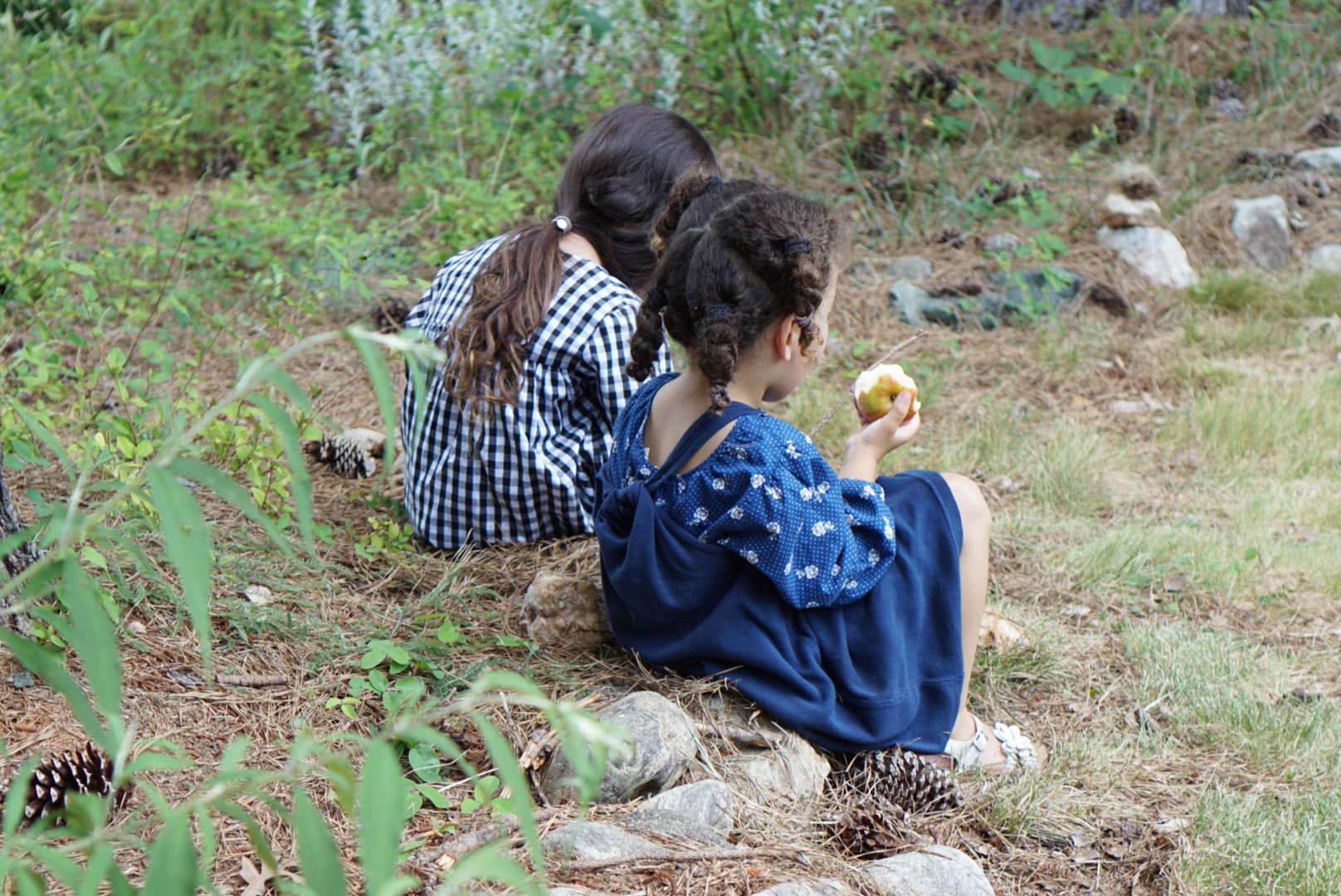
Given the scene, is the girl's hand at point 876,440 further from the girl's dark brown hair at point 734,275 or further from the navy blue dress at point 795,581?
the girl's dark brown hair at point 734,275

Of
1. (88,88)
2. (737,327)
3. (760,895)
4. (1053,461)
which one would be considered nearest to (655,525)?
(737,327)

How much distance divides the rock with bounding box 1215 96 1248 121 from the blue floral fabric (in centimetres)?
529

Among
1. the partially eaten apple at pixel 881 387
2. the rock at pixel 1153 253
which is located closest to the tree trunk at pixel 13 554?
the partially eaten apple at pixel 881 387

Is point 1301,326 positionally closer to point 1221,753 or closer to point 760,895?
point 1221,753

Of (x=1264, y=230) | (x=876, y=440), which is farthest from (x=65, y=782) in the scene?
(x=1264, y=230)

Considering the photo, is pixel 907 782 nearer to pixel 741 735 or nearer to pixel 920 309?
pixel 741 735

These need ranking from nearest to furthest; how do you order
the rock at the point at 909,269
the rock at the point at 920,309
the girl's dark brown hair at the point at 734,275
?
the girl's dark brown hair at the point at 734,275 → the rock at the point at 920,309 → the rock at the point at 909,269

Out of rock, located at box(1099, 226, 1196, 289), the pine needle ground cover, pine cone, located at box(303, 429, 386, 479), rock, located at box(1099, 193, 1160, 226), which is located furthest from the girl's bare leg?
rock, located at box(1099, 193, 1160, 226)

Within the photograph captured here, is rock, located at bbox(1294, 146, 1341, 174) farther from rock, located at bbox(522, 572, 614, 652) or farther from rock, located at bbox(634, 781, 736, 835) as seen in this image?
rock, located at bbox(634, 781, 736, 835)

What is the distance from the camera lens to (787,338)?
6.89ft

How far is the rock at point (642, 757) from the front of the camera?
1880 millimetres

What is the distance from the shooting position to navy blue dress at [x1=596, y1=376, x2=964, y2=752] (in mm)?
2018

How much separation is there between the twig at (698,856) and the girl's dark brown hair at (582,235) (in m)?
1.19

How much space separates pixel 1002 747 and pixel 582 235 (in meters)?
1.59
